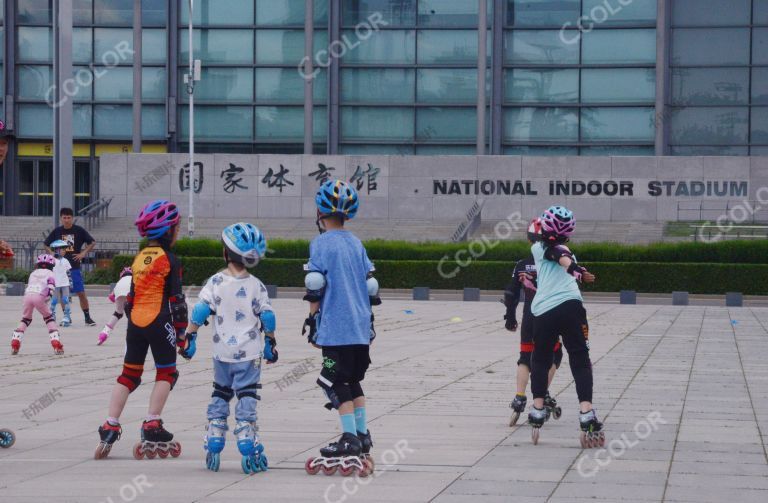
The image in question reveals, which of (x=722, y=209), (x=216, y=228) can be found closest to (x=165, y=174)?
(x=216, y=228)

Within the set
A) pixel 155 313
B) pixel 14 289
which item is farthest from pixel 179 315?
pixel 14 289

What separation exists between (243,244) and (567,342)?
8.42 feet

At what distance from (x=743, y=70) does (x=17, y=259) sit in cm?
3258

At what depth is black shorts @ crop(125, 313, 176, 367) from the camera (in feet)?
26.8

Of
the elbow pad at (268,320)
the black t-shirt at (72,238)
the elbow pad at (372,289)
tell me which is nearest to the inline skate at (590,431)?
the elbow pad at (372,289)

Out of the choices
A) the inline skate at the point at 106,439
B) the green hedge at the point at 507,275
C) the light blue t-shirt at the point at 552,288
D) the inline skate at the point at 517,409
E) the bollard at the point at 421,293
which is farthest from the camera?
the green hedge at the point at 507,275

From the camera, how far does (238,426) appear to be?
7.36 metres

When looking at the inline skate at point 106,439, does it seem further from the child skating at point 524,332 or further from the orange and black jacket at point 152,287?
the child skating at point 524,332

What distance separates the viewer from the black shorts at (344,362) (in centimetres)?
743

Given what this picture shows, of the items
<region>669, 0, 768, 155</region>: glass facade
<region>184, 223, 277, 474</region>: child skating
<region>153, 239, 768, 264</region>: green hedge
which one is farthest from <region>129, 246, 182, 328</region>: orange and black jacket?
<region>669, 0, 768, 155</region>: glass facade

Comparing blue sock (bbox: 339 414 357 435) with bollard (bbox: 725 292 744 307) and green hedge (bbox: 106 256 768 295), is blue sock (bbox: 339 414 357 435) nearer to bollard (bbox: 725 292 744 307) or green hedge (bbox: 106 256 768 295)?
bollard (bbox: 725 292 744 307)

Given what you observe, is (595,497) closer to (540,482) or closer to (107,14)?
(540,482)

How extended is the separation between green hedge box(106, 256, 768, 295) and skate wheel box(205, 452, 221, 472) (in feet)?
101

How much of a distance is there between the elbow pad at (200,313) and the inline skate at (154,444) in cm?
79
